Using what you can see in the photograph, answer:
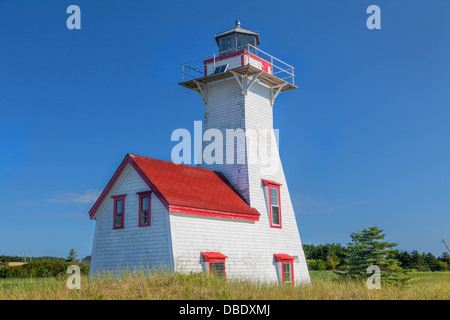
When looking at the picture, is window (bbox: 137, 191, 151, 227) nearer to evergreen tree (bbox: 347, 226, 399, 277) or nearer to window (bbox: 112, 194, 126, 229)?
window (bbox: 112, 194, 126, 229)

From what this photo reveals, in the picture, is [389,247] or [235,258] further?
[389,247]

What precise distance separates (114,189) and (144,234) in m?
3.10

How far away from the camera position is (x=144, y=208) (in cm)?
1920

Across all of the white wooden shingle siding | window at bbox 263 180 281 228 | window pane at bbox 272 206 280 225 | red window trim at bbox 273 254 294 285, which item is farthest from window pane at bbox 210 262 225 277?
window pane at bbox 272 206 280 225

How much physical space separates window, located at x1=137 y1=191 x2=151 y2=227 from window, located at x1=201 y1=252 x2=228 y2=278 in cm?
275

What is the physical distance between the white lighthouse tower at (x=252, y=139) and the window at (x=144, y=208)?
5.92 m

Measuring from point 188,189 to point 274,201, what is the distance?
20.5ft

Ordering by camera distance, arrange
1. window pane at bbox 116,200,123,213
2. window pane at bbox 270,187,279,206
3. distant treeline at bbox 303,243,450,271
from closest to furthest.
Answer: window pane at bbox 116,200,123,213 → window pane at bbox 270,187,279,206 → distant treeline at bbox 303,243,450,271

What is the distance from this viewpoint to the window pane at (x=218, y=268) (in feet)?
62.5

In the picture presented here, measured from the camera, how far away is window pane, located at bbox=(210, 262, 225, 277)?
19047 millimetres

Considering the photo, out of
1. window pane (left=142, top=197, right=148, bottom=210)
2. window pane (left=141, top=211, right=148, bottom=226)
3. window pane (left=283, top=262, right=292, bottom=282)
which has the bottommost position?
window pane (left=283, top=262, right=292, bottom=282)
